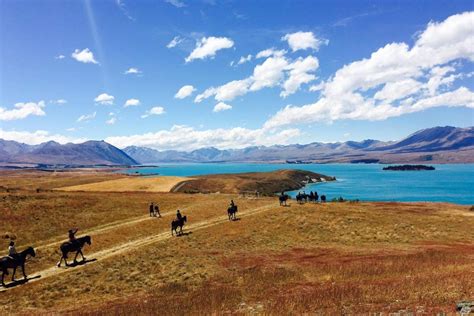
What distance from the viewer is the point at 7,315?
72.8 ft

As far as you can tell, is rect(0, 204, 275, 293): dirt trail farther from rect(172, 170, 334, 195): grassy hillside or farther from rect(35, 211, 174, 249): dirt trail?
rect(172, 170, 334, 195): grassy hillside

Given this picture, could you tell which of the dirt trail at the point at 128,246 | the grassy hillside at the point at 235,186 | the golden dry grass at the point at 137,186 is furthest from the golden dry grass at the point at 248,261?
the grassy hillside at the point at 235,186

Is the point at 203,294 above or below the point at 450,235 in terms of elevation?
above

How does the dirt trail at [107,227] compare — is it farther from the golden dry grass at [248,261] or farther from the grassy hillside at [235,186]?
the grassy hillside at [235,186]

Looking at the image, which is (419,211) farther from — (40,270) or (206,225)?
(40,270)

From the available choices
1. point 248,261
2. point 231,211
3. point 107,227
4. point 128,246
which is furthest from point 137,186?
point 248,261

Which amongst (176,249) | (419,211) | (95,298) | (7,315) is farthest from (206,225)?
(419,211)

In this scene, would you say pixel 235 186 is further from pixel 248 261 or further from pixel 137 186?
pixel 248 261

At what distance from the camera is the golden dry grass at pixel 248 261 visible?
20.7 metres

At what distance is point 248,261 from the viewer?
3500 centimetres

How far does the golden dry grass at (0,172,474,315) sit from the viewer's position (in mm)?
20719

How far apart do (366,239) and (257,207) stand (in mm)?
26147

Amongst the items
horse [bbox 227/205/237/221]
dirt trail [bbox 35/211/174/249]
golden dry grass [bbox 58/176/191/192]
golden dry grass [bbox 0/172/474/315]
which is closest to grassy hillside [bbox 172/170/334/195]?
golden dry grass [bbox 58/176/191/192]

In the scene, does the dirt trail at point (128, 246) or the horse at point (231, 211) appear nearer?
the dirt trail at point (128, 246)
